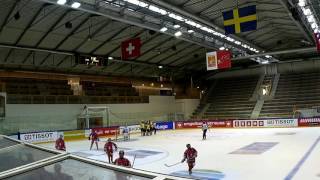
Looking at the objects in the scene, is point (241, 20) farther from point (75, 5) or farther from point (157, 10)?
point (75, 5)

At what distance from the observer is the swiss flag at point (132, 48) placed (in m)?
22.6

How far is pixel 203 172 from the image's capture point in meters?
14.4

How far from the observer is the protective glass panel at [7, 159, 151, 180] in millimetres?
2580

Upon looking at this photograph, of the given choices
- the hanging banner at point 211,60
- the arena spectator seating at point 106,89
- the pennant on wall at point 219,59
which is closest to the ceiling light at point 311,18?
the pennant on wall at point 219,59

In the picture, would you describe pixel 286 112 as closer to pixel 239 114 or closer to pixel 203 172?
pixel 239 114

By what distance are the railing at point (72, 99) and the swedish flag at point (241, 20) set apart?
70.3 feet

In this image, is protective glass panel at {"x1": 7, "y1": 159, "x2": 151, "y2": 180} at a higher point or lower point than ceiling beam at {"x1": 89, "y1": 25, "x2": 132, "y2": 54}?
lower

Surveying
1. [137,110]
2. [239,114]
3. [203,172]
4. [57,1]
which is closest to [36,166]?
[203,172]

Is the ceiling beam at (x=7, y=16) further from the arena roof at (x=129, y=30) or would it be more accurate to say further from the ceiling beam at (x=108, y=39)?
the ceiling beam at (x=108, y=39)

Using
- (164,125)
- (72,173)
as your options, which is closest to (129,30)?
(164,125)

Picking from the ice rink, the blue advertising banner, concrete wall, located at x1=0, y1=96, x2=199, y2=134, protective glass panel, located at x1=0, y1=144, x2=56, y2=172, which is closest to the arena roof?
concrete wall, located at x1=0, y1=96, x2=199, y2=134

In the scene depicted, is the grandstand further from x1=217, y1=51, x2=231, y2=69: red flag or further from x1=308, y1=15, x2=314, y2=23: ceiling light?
x1=308, y1=15, x2=314, y2=23: ceiling light

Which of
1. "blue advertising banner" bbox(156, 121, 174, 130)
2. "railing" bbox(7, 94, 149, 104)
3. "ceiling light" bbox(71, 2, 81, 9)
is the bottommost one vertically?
"blue advertising banner" bbox(156, 121, 174, 130)

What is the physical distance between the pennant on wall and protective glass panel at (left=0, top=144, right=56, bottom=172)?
21.8 m
